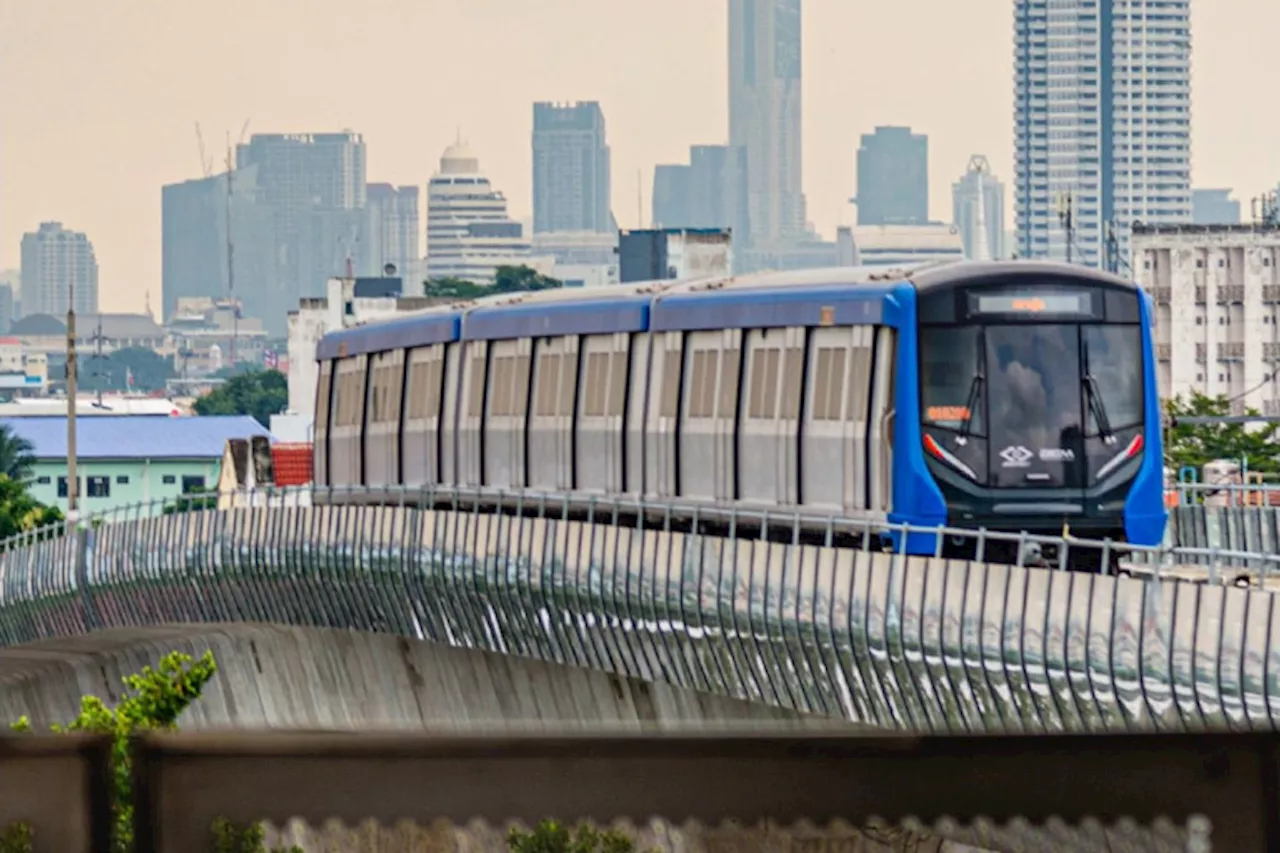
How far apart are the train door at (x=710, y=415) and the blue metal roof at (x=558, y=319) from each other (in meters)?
1.90

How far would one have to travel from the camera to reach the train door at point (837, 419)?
30625 millimetres

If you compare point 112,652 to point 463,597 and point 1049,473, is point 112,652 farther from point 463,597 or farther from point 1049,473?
point 1049,473

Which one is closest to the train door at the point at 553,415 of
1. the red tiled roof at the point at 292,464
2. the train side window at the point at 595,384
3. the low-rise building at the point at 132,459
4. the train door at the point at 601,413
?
the train door at the point at 601,413

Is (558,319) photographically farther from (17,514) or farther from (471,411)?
(17,514)

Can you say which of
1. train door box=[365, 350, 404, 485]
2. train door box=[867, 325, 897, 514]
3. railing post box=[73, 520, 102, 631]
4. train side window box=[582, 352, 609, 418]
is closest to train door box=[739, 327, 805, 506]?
train door box=[867, 325, 897, 514]

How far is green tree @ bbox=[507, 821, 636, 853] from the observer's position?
6.41 m

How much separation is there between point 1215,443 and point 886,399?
73434mm

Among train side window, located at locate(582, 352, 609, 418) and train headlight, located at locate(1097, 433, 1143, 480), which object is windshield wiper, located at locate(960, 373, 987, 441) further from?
train side window, located at locate(582, 352, 609, 418)

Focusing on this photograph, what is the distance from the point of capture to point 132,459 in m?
182

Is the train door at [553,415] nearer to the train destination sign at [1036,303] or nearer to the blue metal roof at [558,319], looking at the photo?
the blue metal roof at [558,319]

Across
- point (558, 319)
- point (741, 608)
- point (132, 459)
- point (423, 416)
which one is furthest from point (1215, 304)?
point (741, 608)

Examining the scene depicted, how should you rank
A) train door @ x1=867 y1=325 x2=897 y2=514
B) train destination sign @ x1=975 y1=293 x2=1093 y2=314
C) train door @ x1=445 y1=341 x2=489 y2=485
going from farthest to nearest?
1. train door @ x1=445 y1=341 x2=489 y2=485
2. train destination sign @ x1=975 y1=293 x2=1093 y2=314
3. train door @ x1=867 y1=325 x2=897 y2=514

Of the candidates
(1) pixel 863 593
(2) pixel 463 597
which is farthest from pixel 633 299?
(1) pixel 863 593

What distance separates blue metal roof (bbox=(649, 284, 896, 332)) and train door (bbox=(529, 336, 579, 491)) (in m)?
2.73
